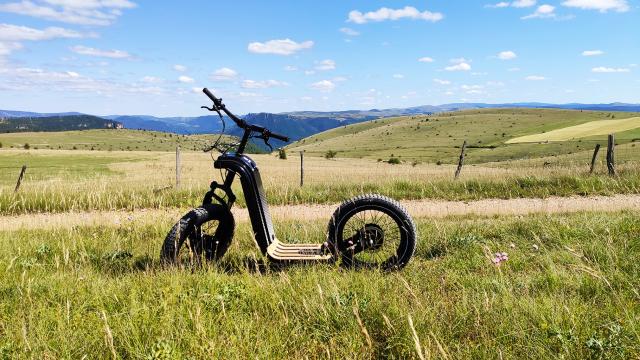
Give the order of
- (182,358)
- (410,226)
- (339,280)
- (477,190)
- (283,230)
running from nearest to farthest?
(182,358)
(339,280)
(410,226)
(283,230)
(477,190)

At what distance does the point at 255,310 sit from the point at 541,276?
9.22ft

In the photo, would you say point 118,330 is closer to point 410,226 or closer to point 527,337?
point 527,337

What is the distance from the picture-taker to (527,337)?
120 inches

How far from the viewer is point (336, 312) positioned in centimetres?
343

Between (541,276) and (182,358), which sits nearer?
(182,358)

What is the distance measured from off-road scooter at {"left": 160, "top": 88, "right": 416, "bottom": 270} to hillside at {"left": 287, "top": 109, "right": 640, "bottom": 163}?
62148mm

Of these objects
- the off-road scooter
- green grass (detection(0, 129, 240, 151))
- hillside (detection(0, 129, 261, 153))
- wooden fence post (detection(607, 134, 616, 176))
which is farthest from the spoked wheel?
hillside (detection(0, 129, 261, 153))

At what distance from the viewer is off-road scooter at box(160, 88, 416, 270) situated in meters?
5.36

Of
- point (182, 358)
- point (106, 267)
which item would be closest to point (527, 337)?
point (182, 358)

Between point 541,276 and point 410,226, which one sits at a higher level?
point 410,226

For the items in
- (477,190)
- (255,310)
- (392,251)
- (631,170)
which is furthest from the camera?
(631,170)

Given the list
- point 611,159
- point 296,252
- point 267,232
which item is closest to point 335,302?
point 296,252

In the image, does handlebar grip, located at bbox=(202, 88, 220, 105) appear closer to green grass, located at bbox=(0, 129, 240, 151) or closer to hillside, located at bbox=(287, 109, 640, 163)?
hillside, located at bbox=(287, 109, 640, 163)

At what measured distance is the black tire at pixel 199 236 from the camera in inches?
210
